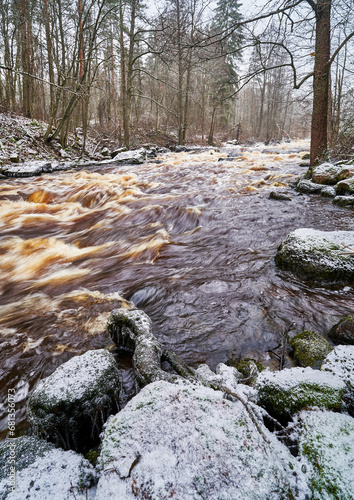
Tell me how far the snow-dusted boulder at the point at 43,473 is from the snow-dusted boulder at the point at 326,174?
26.7ft

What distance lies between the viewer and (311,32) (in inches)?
255

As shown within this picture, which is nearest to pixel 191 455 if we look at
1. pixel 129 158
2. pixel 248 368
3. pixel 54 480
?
pixel 54 480

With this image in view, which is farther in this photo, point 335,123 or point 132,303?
point 335,123

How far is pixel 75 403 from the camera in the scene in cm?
145

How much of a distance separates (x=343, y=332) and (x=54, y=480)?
2257 millimetres

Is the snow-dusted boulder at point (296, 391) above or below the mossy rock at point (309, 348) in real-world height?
above

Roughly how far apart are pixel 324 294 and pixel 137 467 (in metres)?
2.59

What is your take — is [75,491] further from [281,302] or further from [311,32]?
[311,32]

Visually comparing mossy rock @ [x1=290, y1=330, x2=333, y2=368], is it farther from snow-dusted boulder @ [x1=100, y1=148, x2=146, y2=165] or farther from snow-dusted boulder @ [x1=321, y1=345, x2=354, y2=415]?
snow-dusted boulder @ [x1=100, y1=148, x2=146, y2=165]

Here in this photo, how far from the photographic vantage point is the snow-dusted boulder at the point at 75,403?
1425 mm

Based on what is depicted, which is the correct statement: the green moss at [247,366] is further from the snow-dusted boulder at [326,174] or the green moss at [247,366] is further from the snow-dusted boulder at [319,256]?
the snow-dusted boulder at [326,174]

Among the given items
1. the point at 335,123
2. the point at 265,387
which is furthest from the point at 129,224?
the point at 335,123

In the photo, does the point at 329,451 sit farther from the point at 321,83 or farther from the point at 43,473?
the point at 321,83

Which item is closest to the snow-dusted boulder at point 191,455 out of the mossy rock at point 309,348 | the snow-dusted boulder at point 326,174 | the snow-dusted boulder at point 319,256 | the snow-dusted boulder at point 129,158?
A: the mossy rock at point 309,348
